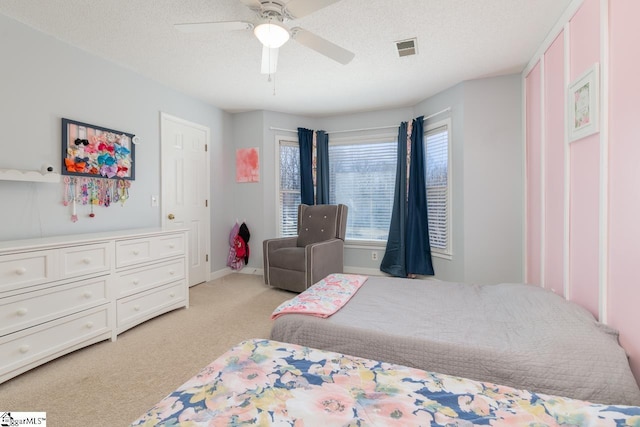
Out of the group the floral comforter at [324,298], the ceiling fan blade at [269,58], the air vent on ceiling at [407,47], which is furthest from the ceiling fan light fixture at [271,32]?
the floral comforter at [324,298]

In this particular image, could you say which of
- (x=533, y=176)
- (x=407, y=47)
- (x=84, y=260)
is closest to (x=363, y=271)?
(x=533, y=176)

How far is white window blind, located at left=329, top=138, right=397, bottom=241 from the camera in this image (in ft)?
14.4

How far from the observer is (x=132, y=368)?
1.95 meters

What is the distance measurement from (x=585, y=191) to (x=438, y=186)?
2065 mm

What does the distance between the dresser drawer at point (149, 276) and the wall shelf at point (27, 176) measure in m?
0.90

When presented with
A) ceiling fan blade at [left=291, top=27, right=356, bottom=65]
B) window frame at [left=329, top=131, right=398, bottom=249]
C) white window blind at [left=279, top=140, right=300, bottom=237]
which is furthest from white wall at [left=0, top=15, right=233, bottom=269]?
window frame at [left=329, top=131, right=398, bottom=249]

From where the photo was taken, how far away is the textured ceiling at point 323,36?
205 cm

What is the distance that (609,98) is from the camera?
150 cm

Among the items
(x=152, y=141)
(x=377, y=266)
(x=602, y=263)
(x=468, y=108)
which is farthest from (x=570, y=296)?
(x=152, y=141)

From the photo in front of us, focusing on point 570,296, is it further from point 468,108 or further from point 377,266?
point 377,266

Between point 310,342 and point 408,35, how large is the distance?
8.02 feet

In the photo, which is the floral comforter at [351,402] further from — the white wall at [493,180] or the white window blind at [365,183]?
the white window blind at [365,183]

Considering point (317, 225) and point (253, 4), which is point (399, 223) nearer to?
point (317, 225)

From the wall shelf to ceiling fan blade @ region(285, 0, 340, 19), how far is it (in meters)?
2.15
